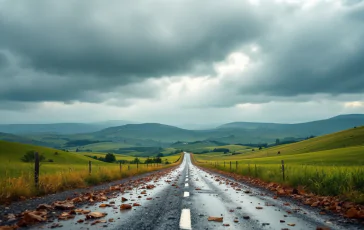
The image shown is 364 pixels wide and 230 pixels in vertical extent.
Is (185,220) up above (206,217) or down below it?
above

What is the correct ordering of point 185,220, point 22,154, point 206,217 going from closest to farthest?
point 185,220, point 206,217, point 22,154

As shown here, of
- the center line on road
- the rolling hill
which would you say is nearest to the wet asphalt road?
the center line on road

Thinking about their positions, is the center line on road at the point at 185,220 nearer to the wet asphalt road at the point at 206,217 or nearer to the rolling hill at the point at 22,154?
the wet asphalt road at the point at 206,217

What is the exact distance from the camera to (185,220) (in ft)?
24.0

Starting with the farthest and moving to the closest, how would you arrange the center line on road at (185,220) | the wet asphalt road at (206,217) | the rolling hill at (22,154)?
the rolling hill at (22,154) < the wet asphalt road at (206,217) < the center line on road at (185,220)

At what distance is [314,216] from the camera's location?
26.8 feet

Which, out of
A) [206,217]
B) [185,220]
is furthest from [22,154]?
[185,220]

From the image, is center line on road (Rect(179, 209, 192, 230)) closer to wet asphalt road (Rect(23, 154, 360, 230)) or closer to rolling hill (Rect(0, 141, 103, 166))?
wet asphalt road (Rect(23, 154, 360, 230))

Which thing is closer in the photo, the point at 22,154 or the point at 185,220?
the point at 185,220

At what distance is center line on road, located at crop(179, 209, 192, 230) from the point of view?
261 inches

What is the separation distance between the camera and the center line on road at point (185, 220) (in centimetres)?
662

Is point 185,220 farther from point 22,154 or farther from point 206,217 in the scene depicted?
point 22,154

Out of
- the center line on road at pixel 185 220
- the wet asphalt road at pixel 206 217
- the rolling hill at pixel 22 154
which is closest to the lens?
the center line on road at pixel 185 220

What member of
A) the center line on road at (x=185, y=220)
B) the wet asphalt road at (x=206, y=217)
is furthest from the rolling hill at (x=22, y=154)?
the center line on road at (x=185, y=220)
